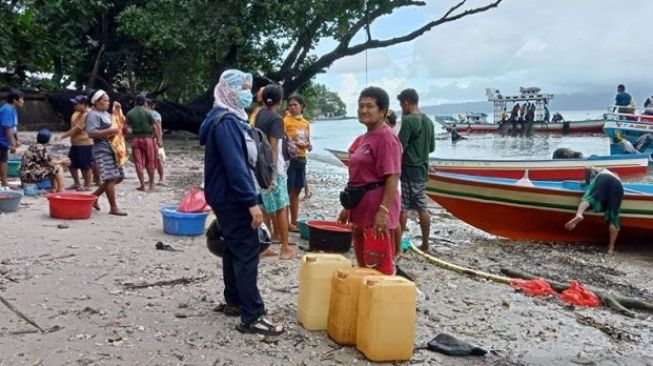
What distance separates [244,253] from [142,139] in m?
7.32

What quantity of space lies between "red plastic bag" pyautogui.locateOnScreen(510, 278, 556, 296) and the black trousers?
2.90m

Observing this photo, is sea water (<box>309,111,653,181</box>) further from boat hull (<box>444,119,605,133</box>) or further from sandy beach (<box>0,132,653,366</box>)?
sandy beach (<box>0,132,653,366</box>)

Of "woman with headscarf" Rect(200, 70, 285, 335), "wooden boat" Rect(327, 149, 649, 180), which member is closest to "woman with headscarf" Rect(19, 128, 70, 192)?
"woman with headscarf" Rect(200, 70, 285, 335)

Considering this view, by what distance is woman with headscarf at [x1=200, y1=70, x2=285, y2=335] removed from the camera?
379 centimetres

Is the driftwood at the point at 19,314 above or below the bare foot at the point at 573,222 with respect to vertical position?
above

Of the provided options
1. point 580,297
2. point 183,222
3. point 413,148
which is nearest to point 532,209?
point 413,148

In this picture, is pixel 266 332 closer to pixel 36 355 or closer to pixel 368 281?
pixel 368 281

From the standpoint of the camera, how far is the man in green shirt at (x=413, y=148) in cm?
664

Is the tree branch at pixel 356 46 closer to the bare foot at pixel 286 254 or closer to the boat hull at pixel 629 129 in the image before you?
the boat hull at pixel 629 129

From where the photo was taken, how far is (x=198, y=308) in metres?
4.58

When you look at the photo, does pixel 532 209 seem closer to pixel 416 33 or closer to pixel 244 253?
pixel 244 253

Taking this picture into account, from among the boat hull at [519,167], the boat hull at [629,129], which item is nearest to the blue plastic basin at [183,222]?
the boat hull at [519,167]

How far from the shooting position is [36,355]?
361 centimetres

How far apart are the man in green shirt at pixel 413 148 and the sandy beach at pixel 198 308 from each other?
66 centimetres
